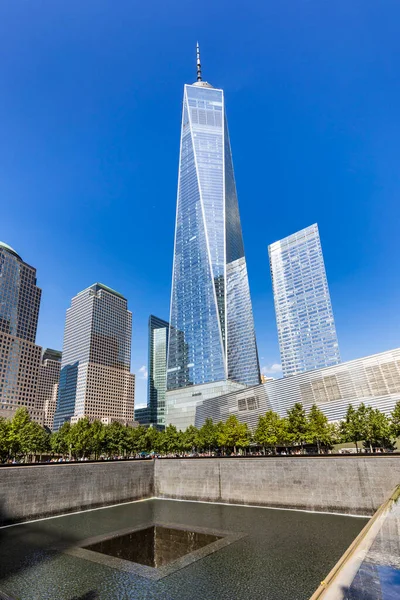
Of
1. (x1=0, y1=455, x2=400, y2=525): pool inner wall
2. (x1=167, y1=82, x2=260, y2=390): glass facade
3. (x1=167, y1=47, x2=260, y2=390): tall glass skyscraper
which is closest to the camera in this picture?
(x1=0, y1=455, x2=400, y2=525): pool inner wall

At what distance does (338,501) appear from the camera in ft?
123

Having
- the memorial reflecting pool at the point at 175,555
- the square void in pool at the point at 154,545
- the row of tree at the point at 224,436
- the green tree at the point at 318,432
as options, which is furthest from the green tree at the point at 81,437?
the square void in pool at the point at 154,545

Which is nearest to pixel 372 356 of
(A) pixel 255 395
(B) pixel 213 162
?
(A) pixel 255 395

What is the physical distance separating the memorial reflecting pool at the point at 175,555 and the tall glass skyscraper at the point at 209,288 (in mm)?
125887

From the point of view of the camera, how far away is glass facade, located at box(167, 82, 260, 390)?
6555 inches

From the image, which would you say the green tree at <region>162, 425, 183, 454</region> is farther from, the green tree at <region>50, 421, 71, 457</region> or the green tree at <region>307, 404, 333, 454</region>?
the green tree at <region>307, 404, 333, 454</region>

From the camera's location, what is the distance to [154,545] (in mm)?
27891

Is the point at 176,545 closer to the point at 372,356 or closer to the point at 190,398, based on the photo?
the point at 372,356

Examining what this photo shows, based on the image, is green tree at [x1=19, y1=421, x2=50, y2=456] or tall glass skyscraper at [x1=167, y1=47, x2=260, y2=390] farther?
tall glass skyscraper at [x1=167, y1=47, x2=260, y2=390]

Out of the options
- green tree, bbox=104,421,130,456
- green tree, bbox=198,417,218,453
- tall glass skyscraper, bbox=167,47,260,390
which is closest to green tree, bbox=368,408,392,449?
green tree, bbox=198,417,218,453

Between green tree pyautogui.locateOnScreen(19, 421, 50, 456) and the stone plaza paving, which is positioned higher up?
green tree pyautogui.locateOnScreen(19, 421, 50, 456)

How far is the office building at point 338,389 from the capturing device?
80562 millimetres

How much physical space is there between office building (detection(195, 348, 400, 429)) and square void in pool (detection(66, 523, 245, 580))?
64.1 m

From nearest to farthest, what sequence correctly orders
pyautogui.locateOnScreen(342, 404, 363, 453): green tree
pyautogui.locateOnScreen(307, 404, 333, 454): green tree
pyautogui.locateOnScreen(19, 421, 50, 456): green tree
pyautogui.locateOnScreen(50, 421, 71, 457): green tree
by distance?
pyautogui.locateOnScreen(342, 404, 363, 453): green tree
pyautogui.locateOnScreen(307, 404, 333, 454): green tree
pyautogui.locateOnScreen(19, 421, 50, 456): green tree
pyautogui.locateOnScreen(50, 421, 71, 457): green tree
